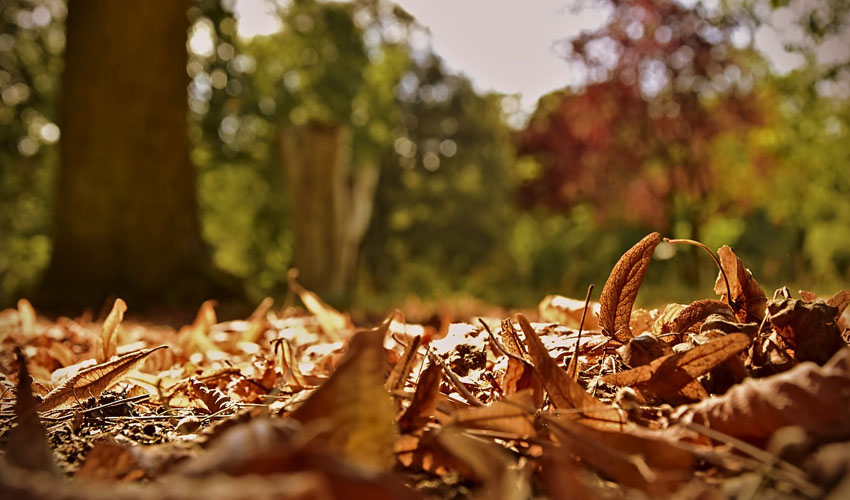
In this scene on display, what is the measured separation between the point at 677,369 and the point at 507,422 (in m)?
0.23

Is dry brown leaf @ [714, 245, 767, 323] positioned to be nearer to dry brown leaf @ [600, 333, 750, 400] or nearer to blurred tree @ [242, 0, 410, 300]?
dry brown leaf @ [600, 333, 750, 400]

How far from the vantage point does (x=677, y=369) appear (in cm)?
80

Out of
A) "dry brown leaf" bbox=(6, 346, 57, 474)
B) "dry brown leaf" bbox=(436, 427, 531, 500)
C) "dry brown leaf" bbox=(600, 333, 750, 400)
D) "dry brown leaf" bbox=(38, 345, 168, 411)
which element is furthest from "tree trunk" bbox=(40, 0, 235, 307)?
"dry brown leaf" bbox=(436, 427, 531, 500)

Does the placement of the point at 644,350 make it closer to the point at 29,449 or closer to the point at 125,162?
the point at 29,449

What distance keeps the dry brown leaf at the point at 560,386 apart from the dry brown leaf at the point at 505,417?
7 centimetres

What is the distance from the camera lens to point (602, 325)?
1.00 metres

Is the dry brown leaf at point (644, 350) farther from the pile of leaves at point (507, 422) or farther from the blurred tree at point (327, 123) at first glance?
the blurred tree at point (327, 123)

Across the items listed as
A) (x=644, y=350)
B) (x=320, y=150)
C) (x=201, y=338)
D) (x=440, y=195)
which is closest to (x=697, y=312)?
(x=644, y=350)

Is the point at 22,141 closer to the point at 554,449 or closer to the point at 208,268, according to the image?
the point at 208,268

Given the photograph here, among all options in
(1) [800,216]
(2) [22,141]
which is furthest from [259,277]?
(1) [800,216]

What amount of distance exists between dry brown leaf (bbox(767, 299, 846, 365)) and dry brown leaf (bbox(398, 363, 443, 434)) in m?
0.41

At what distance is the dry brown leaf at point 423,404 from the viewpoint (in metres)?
0.72

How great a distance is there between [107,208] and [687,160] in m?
9.94

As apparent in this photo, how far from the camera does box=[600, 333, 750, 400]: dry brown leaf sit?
2.47ft
